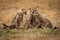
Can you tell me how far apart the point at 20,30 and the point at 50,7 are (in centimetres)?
83

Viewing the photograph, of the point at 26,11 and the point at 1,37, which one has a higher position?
the point at 26,11

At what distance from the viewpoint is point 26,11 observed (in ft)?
15.7

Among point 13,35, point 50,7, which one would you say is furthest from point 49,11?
point 13,35

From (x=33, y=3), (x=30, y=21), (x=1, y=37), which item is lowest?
(x=1, y=37)

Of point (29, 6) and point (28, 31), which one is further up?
point (29, 6)

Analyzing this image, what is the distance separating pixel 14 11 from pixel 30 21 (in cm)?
41

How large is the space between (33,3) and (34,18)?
347mm

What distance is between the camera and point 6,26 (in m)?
4.65

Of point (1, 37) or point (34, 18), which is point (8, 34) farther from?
point (34, 18)

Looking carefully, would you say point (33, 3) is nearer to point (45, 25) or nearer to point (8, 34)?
point (45, 25)

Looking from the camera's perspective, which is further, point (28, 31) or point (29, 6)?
point (29, 6)

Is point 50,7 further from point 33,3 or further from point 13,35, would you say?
Result: point 13,35

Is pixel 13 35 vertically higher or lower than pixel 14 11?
lower

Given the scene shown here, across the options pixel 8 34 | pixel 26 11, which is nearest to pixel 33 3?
pixel 26 11
